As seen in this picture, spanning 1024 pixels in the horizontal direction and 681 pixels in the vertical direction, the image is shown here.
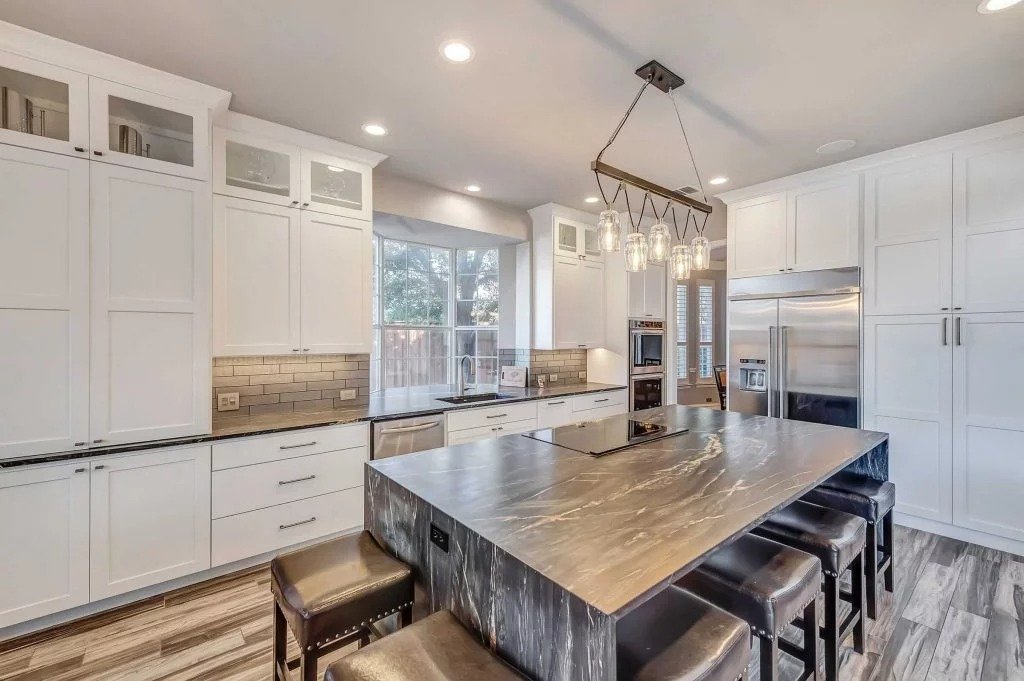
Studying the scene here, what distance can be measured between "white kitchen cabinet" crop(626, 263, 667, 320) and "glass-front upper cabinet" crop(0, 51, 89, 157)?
14.1 ft

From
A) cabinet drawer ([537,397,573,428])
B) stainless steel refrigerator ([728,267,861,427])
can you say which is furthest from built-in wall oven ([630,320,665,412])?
stainless steel refrigerator ([728,267,861,427])

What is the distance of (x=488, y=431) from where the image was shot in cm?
365

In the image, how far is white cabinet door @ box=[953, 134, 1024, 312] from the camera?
2.74 m

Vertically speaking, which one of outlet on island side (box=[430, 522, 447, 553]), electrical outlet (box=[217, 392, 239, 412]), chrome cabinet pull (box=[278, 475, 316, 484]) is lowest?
chrome cabinet pull (box=[278, 475, 316, 484])

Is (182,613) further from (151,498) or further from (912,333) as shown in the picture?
(912,333)

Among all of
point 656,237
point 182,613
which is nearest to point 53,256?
point 182,613

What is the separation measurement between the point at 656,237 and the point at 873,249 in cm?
223

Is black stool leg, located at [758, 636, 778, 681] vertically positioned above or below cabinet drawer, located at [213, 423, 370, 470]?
below

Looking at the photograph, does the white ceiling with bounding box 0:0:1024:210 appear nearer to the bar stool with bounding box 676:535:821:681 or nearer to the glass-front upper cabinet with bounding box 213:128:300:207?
the glass-front upper cabinet with bounding box 213:128:300:207

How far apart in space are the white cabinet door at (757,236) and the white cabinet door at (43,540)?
4.65 m

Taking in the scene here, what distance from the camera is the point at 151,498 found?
2.21 meters

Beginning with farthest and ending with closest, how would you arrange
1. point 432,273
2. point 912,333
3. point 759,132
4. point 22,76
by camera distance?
point 432,273
point 912,333
point 759,132
point 22,76

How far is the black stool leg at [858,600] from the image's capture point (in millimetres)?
1896

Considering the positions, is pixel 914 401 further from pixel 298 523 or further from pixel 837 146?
pixel 298 523
